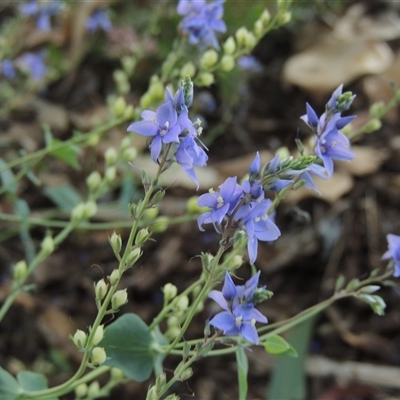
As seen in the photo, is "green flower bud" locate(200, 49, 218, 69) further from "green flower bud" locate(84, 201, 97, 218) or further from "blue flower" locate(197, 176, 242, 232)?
"blue flower" locate(197, 176, 242, 232)

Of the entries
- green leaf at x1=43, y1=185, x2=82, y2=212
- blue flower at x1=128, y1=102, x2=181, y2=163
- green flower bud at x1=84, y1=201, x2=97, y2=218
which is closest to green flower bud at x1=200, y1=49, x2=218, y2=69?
green flower bud at x1=84, y1=201, x2=97, y2=218

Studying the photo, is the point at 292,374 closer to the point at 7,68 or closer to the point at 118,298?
the point at 118,298

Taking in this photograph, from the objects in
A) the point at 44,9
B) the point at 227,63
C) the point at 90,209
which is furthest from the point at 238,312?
the point at 44,9

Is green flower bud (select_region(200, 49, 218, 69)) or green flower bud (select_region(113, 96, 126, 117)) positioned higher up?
green flower bud (select_region(200, 49, 218, 69))

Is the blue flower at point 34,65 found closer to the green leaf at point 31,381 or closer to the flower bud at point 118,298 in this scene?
the green leaf at point 31,381

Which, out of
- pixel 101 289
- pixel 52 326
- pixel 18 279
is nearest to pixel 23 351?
pixel 52 326
